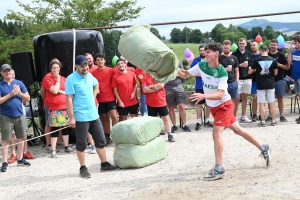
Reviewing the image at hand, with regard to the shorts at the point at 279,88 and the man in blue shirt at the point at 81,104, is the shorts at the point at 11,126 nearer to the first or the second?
the man in blue shirt at the point at 81,104

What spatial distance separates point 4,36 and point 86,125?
1841cm

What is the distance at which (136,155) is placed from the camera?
7.55 meters

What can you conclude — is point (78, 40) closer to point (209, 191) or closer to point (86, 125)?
point (86, 125)

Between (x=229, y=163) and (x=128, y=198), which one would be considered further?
(x=229, y=163)

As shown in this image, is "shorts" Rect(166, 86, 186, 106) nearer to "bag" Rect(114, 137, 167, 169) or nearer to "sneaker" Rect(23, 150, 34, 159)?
"bag" Rect(114, 137, 167, 169)

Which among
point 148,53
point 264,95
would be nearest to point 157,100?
point 264,95

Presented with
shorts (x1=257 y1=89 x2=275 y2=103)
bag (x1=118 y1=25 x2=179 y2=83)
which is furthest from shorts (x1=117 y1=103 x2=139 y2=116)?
bag (x1=118 y1=25 x2=179 y2=83)

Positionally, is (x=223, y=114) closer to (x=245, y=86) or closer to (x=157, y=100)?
(x=157, y=100)

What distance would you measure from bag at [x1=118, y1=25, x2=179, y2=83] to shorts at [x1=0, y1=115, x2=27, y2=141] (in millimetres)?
3139

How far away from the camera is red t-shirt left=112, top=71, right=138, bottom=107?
9562 millimetres

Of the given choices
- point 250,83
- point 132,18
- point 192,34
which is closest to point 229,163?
point 250,83

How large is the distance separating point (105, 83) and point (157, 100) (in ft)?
3.59

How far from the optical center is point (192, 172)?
6984 millimetres

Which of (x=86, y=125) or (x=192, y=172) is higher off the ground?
(x=86, y=125)
